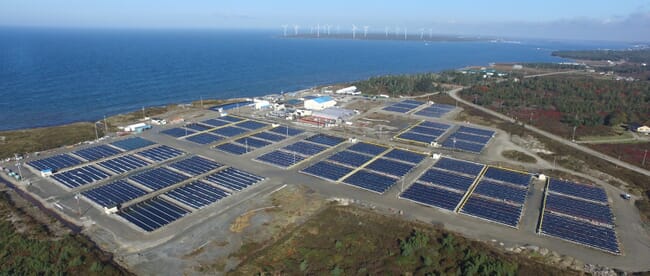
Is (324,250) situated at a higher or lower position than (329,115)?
lower

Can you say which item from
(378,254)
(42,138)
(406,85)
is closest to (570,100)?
(406,85)

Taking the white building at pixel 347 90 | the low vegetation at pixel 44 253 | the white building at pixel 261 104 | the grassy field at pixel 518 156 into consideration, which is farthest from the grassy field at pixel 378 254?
the white building at pixel 347 90

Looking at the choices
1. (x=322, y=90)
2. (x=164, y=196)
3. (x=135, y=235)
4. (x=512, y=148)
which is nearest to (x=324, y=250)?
(x=135, y=235)

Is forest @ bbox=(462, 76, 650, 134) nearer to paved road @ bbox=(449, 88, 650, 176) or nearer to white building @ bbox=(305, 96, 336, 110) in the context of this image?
paved road @ bbox=(449, 88, 650, 176)

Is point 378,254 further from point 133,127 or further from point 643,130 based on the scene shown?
point 643,130

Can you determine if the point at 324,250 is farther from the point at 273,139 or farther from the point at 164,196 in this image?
the point at 273,139

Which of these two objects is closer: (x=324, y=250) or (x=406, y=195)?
(x=324, y=250)

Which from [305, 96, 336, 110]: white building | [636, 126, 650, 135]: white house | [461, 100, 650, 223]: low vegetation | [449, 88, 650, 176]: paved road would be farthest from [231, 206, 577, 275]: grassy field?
[636, 126, 650, 135]: white house
